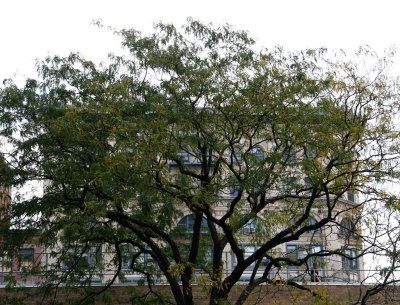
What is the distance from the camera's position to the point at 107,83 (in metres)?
17.6

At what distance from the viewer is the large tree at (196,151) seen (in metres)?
15.5

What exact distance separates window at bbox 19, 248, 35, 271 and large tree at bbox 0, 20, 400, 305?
1.15ft

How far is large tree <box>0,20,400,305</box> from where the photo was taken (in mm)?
15508

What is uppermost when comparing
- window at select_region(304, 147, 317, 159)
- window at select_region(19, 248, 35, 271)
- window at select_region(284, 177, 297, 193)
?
window at select_region(304, 147, 317, 159)

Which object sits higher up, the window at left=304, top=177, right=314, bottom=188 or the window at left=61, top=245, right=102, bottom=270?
the window at left=304, top=177, right=314, bottom=188

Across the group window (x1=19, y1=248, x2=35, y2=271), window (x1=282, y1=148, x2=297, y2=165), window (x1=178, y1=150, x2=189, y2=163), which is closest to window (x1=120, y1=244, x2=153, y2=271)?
window (x1=19, y1=248, x2=35, y2=271)

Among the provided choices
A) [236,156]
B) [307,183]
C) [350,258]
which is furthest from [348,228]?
[236,156]

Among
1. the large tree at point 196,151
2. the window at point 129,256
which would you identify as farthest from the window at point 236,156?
the window at point 129,256

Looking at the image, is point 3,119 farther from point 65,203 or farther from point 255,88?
point 255,88

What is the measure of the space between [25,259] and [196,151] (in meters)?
5.07

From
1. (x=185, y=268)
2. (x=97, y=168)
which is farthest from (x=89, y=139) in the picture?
(x=185, y=268)

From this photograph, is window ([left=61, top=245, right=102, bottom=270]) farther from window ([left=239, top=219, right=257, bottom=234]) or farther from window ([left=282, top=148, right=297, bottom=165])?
window ([left=282, top=148, right=297, bottom=165])

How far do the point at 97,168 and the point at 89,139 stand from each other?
79 cm

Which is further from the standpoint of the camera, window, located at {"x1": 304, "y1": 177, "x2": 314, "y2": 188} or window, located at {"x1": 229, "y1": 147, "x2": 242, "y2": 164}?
window, located at {"x1": 304, "y1": 177, "x2": 314, "y2": 188}
